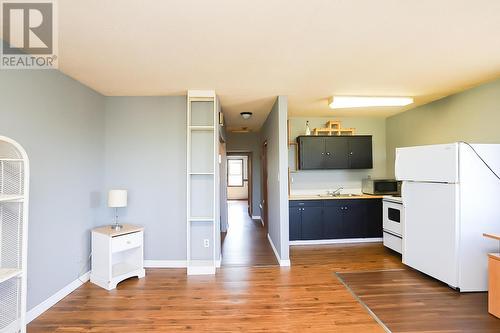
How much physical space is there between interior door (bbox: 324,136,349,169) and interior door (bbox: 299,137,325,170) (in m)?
0.10

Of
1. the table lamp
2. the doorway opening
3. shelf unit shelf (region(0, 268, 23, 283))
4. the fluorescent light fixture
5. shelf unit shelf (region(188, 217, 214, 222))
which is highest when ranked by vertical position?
the fluorescent light fixture

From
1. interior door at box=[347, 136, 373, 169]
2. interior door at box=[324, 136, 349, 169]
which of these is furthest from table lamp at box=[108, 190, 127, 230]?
interior door at box=[347, 136, 373, 169]

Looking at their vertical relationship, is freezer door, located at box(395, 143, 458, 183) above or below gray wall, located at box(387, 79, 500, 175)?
below

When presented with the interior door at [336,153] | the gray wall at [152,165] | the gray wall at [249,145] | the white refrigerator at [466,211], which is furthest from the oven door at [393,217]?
the gray wall at [249,145]

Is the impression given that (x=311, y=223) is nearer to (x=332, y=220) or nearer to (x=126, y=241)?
(x=332, y=220)

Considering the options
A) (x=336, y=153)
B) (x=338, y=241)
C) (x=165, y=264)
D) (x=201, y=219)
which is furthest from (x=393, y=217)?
(x=165, y=264)

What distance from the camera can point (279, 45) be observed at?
2148 mm

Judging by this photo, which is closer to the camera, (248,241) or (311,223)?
(311,223)

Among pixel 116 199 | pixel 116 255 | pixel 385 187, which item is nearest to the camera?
pixel 116 199

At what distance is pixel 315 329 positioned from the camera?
2.14 metres

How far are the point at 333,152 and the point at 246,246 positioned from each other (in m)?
2.45

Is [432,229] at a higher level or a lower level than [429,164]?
lower

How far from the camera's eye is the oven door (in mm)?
3844

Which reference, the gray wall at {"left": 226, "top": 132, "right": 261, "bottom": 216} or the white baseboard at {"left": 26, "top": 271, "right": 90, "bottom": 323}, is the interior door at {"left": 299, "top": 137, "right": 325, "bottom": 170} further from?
the white baseboard at {"left": 26, "top": 271, "right": 90, "bottom": 323}
